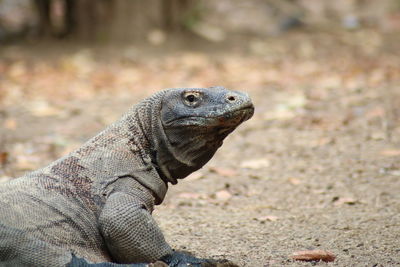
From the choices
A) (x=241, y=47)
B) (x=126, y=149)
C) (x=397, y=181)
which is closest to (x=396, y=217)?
(x=397, y=181)

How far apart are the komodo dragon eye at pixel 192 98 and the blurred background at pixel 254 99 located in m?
0.91

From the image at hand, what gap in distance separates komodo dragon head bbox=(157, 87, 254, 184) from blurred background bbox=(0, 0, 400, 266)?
2.07ft

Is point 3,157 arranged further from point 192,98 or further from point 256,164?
point 192,98

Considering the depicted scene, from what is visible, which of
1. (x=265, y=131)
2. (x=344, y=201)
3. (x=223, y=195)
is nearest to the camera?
(x=344, y=201)

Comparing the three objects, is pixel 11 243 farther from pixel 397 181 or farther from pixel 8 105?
pixel 8 105

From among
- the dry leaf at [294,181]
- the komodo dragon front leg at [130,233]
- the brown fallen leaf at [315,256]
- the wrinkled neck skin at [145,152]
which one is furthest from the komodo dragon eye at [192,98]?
the dry leaf at [294,181]

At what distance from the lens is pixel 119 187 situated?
3609 mm

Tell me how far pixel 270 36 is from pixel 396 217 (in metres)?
10.4

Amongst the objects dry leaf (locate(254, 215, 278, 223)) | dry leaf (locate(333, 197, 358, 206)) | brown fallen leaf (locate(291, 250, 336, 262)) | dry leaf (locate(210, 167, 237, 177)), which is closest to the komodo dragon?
brown fallen leaf (locate(291, 250, 336, 262))

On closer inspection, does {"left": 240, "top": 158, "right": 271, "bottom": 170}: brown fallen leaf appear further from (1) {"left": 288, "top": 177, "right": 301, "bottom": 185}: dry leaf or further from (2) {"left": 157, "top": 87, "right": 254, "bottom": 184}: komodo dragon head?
(2) {"left": 157, "top": 87, "right": 254, "bottom": 184}: komodo dragon head

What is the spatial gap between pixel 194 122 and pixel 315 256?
101 centimetres

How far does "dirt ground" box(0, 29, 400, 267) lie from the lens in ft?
14.8

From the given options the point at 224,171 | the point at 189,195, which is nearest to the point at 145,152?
the point at 189,195

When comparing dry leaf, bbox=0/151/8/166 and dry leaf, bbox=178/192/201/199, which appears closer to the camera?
dry leaf, bbox=178/192/201/199
